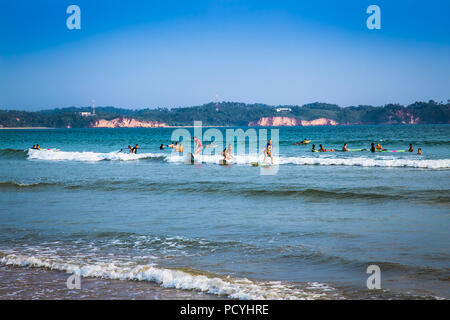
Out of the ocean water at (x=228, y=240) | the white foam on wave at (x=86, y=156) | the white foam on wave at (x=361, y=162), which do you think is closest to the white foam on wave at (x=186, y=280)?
the ocean water at (x=228, y=240)

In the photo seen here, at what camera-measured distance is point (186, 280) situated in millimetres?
7113

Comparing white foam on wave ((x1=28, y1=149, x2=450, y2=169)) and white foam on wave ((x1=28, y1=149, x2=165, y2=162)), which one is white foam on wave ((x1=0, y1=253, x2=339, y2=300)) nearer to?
white foam on wave ((x1=28, y1=149, x2=450, y2=169))

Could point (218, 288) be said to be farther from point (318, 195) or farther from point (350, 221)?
point (318, 195)

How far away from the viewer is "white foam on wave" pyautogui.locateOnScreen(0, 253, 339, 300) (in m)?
6.49

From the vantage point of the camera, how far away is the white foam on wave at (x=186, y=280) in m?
6.49

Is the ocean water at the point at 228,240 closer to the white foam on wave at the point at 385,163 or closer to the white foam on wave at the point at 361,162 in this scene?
the white foam on wave at the point at 385,163

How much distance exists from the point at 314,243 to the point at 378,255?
1.42 metres

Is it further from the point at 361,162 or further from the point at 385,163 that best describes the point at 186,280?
the point at 361,162

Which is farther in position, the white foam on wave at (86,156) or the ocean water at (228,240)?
the white foam on wave at (86,156)

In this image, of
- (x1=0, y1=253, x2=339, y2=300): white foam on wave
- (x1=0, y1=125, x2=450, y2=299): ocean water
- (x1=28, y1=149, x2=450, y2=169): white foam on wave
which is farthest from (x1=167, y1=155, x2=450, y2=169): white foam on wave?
(x1=0, y1=253, x2=339, y2=300): white foam on wave

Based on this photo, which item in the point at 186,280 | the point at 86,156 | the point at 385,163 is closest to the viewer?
the point at 186,280

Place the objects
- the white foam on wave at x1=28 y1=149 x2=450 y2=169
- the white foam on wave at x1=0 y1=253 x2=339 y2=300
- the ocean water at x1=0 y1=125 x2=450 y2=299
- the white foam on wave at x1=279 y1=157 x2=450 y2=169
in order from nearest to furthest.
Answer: the white foam on wave at x1=0 y1=253 x2=339 y2=300
the ocean water at x1=0 y1=125 x2=450 y2=299
the white foam on wave at x1=279 y1=157 x2=450 y2=169
the white foam on wave at x1=28 y1=149 x2=450 y2=169

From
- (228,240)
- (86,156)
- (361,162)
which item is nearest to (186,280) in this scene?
(228,240)
